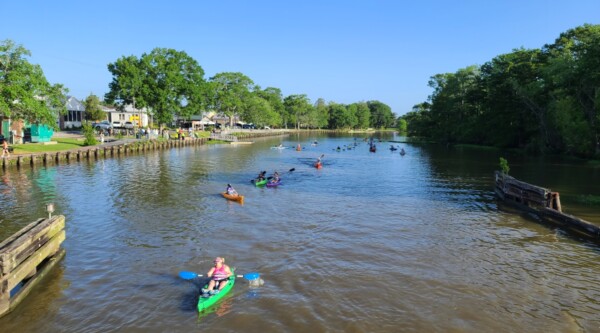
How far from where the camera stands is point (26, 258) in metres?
13.3

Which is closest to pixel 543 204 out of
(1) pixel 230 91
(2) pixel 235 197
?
(2) pixel 235 197

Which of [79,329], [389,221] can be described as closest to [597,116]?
[389,221]

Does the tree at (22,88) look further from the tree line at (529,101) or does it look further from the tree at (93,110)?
the tree at (93,110)

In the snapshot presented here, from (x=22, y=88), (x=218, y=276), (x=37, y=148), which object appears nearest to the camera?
(x=218, y=276)

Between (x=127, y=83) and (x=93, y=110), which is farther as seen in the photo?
(x=93, y=110)

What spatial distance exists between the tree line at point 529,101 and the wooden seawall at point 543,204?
21.9m

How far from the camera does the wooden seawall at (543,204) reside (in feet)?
68.2

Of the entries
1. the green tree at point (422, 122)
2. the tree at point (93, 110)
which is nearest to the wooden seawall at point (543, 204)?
the green tree at point (422, 122)

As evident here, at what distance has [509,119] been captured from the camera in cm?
7600

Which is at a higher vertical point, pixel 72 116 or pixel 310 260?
pixel 72 116

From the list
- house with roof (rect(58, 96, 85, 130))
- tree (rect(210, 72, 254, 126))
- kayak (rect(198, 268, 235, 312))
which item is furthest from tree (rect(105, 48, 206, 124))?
kayak (rect(198, 268, 235, 312))

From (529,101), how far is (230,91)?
3502 inches

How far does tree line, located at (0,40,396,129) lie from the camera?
141 ft

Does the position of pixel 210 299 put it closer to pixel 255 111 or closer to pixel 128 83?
pixel 128 83
